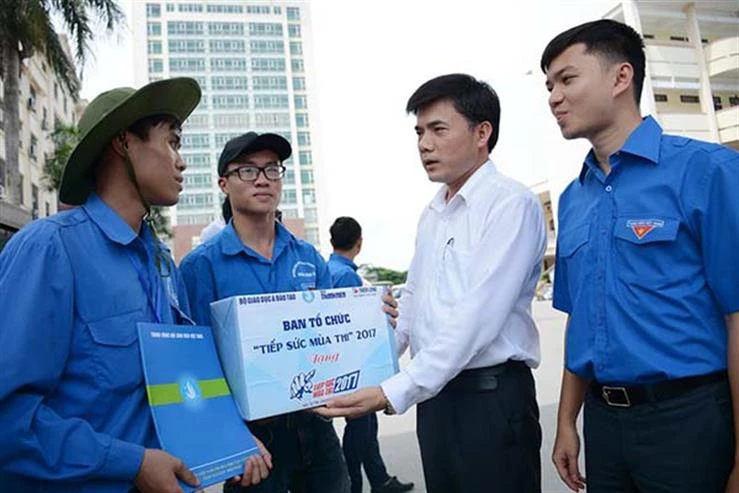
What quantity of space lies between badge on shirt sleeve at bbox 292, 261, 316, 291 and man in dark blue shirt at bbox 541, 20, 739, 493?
3.06ft

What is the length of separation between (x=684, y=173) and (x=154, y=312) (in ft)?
4.81

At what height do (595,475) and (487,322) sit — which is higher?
(487,322)

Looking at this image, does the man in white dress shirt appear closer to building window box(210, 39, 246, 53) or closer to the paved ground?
the paved ground

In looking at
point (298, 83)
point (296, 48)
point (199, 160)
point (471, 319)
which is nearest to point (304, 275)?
point (471, 319)

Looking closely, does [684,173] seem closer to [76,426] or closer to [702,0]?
[76,426]

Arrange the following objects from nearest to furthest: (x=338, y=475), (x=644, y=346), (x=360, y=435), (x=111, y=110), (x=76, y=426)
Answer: (x=76, y=426)
(x=111, y=110)
(x=644, y=346)
(x=338, y=475)
(x=360, y=435)

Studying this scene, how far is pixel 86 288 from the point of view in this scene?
123 centimetres

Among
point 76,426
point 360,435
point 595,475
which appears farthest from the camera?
point 360,435

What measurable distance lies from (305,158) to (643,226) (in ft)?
200

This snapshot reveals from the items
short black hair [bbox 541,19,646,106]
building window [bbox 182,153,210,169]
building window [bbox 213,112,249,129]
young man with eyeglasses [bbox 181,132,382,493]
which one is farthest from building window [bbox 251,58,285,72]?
short black hair [bbox 541,19,646,106]

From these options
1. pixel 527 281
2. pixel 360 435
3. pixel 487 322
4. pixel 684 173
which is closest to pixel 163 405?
pixel 487 322

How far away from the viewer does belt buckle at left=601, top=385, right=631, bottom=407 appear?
58.6 inches

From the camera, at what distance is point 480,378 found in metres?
1.75

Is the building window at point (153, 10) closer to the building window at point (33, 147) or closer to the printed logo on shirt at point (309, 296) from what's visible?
the building window at point (33, 147)
